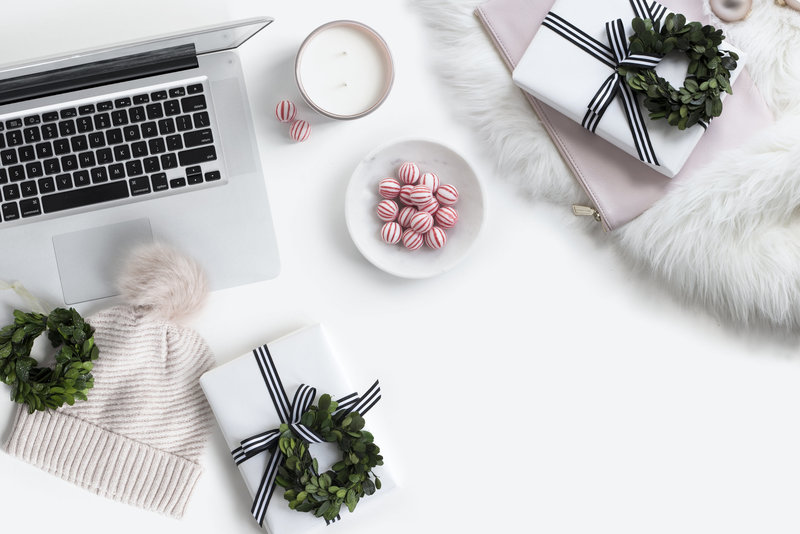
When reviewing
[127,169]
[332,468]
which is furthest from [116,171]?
[332,468]

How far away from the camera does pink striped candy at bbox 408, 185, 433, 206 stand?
0.69 meters

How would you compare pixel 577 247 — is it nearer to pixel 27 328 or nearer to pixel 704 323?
pixel 704 323

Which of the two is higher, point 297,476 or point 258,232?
point 258,232

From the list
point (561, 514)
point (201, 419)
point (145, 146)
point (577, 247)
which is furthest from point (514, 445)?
point (145, 146)

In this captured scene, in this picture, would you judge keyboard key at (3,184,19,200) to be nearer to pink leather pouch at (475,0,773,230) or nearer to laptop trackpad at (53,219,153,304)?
laptop trackpad at (53,219,153,304)

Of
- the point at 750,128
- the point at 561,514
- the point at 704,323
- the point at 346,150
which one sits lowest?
the point at 561,514

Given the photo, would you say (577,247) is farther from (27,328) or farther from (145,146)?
(27,328)

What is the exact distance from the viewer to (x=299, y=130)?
711mm

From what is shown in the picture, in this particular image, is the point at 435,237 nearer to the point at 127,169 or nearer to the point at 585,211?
the point at 585,211

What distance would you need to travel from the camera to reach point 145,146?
0.69 m

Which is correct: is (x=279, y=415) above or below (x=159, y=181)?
below

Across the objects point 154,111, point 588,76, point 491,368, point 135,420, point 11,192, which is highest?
point 588,76

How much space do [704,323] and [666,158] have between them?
230mm

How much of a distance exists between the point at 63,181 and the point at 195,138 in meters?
0.17
